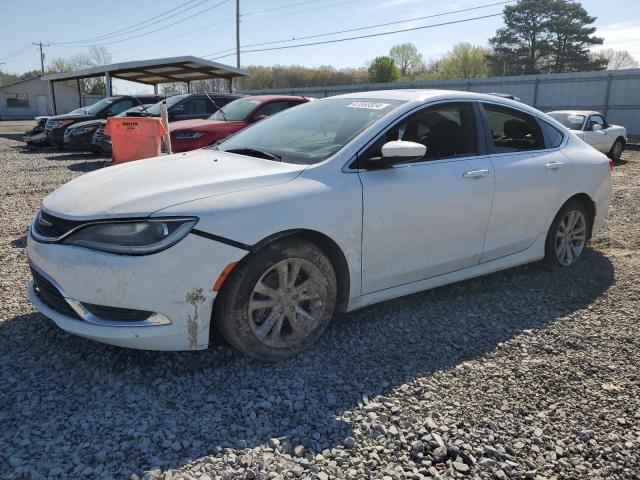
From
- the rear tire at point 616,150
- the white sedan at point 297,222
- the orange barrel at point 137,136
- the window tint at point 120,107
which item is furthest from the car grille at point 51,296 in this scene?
the rear tire at point 616,150

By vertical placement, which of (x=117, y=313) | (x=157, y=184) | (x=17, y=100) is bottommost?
(x=117, y=313)

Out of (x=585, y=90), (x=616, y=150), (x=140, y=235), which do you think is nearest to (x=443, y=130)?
(x=140, y=235)

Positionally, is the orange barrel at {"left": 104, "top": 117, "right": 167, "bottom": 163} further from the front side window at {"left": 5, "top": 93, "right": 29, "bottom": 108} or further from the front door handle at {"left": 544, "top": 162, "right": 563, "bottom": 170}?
the front side window at {"left": 5, "top": 93, "right": 29, "bottom": 108}

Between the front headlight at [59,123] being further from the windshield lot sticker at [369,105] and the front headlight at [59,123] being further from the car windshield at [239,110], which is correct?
the windshield lot sticker at [369,105]

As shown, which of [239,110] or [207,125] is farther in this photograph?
[239,110]

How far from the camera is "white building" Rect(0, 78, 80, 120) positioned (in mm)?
53719

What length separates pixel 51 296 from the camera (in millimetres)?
3057

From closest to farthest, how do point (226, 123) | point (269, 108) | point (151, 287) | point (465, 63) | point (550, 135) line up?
1. point (151, 287)
2. point (550, 135)
3. point (226, 123)
4. point (269, 108)
5. point (465, 63)

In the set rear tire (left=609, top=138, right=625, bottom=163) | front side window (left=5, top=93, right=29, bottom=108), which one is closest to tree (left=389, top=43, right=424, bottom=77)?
front side window (left=5, top=93, right=29, bottom=108)

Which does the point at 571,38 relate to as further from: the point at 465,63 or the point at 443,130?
the point at 443,130

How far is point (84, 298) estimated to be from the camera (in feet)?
9.29

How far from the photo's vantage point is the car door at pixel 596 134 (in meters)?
13.6

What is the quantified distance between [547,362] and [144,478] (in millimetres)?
2400

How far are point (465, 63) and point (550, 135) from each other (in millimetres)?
63732
